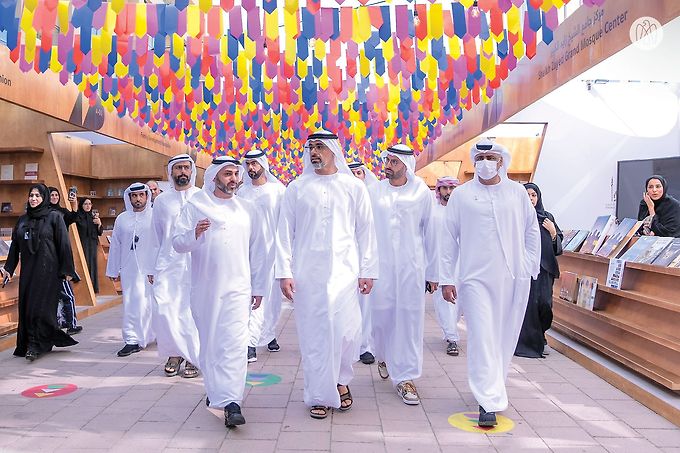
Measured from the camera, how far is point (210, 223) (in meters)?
3.43

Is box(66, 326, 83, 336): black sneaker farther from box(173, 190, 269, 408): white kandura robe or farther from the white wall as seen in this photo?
→ the white wall

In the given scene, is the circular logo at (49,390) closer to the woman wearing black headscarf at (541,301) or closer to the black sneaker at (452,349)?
the black sneaker at (452,349)

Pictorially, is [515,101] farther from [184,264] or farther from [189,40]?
[184,264]

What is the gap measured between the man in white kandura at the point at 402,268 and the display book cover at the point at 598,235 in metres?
2.18

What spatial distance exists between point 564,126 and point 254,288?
9.87m

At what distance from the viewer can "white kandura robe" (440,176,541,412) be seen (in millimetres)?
3553

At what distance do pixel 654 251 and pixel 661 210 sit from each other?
1.61 m

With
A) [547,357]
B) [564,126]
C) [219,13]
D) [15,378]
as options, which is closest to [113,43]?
[219,13]

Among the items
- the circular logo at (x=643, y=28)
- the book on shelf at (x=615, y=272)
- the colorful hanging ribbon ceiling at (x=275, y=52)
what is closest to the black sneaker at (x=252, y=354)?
the colorful hanging ribbon ceiling at (x=275, y=52)

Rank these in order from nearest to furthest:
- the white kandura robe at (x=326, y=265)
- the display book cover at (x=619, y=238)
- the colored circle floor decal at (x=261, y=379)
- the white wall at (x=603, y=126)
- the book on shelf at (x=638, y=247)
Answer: the white kandura robe at (x=326, y=265) < the colored circle floor decal at (x=261, y=379) < the book on shelf at (x=638, y=247) < the display book cover at (x=619, y=238) < the white wall at (x=603, y=126)

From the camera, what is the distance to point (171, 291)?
471 cm

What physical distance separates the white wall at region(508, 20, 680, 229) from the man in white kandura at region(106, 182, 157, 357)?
25.6ft

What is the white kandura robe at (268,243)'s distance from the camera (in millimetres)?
5398

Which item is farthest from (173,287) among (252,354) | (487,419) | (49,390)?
(487,419)
